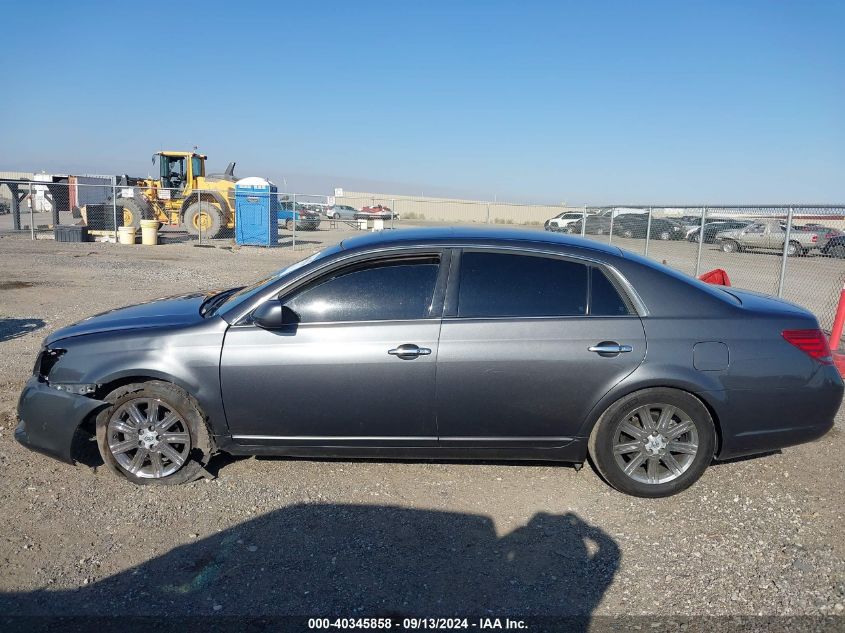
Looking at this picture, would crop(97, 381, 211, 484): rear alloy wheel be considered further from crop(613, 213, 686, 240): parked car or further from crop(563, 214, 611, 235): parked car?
crop(563, 214, 611, 235): parked car

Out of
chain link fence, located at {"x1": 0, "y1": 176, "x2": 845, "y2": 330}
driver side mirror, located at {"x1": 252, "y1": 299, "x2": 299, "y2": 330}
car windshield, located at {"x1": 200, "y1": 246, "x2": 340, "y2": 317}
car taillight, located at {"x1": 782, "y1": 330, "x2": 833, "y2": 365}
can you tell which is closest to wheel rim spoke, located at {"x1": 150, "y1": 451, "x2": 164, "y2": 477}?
car windshield, located at {"x1": 200, "y1": 246, "x2": 340, "y2": 317}

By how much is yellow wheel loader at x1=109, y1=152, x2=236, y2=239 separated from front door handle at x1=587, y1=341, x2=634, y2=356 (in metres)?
21.2

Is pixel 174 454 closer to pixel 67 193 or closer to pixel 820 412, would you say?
pixel 820 412

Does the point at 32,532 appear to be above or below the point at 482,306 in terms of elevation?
below

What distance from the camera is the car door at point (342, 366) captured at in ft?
13.0

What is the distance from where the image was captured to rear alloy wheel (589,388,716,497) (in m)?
4.02

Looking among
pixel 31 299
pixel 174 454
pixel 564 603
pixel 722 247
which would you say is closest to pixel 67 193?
pixel 31 299

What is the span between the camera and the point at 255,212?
2225 cm

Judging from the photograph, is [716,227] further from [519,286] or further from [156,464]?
[156,464]

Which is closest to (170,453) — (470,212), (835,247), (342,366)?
(342,366)

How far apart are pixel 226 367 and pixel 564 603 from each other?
7.57 feet

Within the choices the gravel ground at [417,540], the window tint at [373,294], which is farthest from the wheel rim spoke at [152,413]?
the window tint at [373,294]

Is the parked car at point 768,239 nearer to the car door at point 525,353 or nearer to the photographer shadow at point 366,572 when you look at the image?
the car door at point 525,353

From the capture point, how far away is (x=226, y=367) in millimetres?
3998
